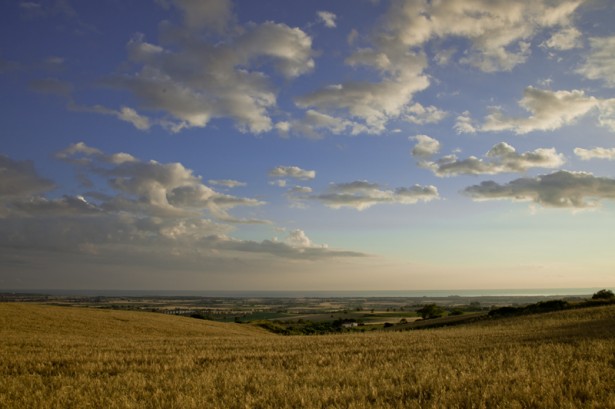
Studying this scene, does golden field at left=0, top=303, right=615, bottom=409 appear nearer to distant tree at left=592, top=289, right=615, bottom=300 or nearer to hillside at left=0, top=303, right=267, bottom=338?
hillside at left=0, top=303, right=267, bottom=338

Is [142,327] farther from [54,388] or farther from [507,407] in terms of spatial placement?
[507,407]

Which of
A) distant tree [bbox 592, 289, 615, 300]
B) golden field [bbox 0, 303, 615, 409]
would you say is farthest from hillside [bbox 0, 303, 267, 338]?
distant tree [bbox 592, 289, 615, 300]

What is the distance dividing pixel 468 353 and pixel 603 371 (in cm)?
578

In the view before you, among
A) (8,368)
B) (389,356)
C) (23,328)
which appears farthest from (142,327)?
(389,356)

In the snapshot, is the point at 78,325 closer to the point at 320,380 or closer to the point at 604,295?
the point at 320,380

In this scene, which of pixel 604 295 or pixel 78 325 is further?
pixel 604 295

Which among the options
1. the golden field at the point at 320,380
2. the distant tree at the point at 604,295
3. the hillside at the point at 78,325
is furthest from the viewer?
the distant tree at the point at 604,295

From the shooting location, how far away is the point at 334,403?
8.73 metres

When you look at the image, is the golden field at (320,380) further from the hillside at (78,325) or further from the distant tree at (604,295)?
the distant tree at (604,295)

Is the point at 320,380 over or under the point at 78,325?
over

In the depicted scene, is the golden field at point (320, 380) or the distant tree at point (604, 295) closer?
the golden field at point (320, 380)

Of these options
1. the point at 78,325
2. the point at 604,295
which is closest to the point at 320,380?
the point at 78,325

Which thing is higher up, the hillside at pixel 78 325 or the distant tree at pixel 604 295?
the distant tree at pixel 604 295

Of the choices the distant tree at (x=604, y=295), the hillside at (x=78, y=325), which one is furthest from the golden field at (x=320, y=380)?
the distant tree at (x=604, y=295)
